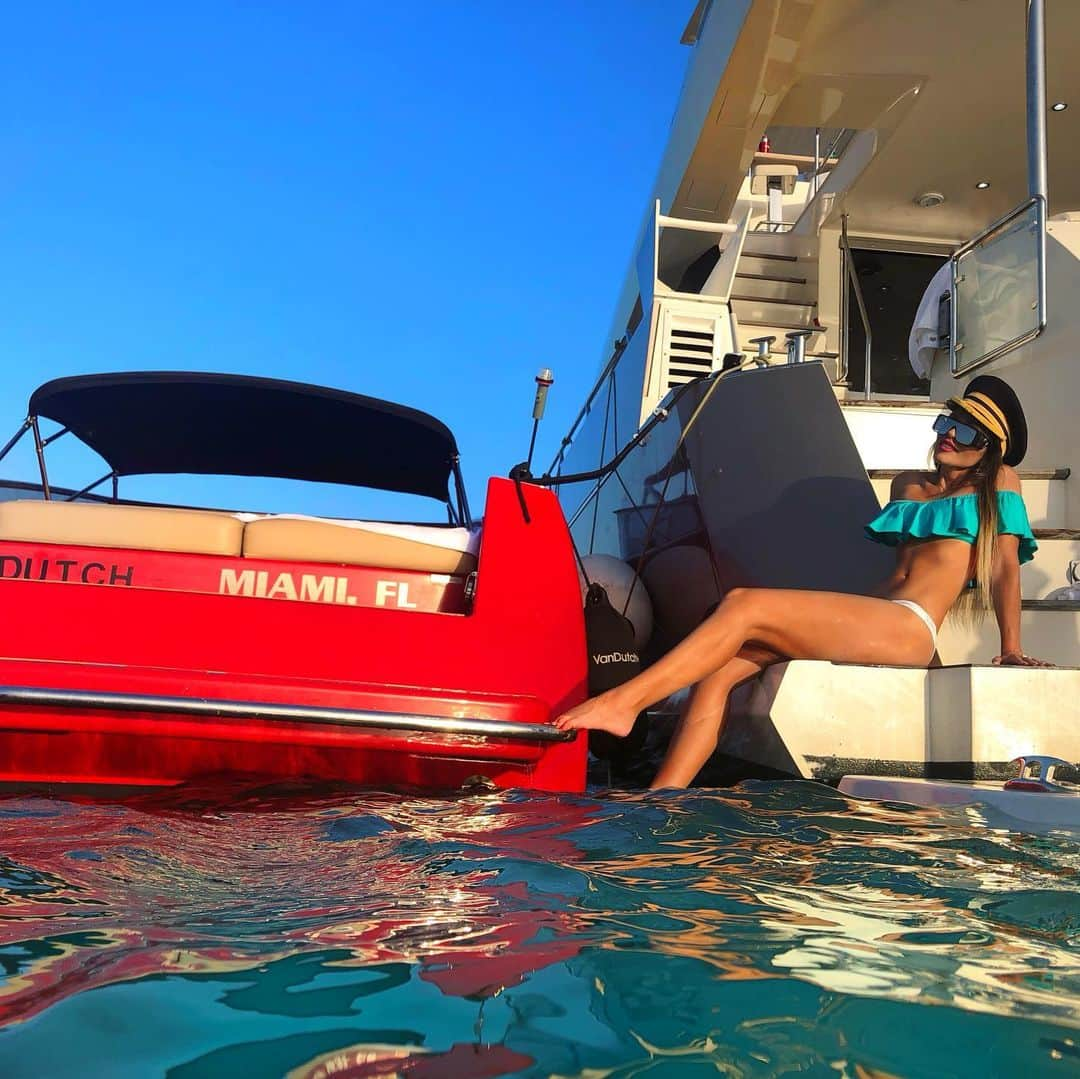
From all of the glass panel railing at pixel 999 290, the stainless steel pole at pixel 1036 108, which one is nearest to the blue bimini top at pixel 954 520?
the glass panel railing at pixel 999 290

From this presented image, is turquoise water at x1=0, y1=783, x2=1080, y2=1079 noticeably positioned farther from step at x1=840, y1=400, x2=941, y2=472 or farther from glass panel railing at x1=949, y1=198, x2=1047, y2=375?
glass panel railing at x1=949, y1=198, x2=1047, y2=375

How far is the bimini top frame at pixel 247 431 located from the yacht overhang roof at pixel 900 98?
3.88 metres

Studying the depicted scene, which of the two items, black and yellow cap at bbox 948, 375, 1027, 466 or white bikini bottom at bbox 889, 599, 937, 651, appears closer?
white bikini bottom at bbox 889, 599, 937, 651

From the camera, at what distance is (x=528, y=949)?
113cm

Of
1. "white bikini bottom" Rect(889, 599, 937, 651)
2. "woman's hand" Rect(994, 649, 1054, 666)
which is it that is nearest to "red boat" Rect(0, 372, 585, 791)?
"white bikini bottom" Rect(889, 599, 937, 651)

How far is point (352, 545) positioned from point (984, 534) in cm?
201

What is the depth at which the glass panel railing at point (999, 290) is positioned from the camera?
4311 mm

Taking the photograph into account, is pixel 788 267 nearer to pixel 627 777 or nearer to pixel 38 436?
pixel 627 777

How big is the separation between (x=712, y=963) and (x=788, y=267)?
25.6 feet

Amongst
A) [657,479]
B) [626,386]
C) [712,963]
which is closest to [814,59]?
[626,386]

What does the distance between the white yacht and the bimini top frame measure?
1025mm

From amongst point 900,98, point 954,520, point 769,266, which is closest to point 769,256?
point 769,266

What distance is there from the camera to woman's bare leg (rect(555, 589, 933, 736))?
9.58ft

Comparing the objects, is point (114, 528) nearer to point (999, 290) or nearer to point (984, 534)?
point (984, 534)
